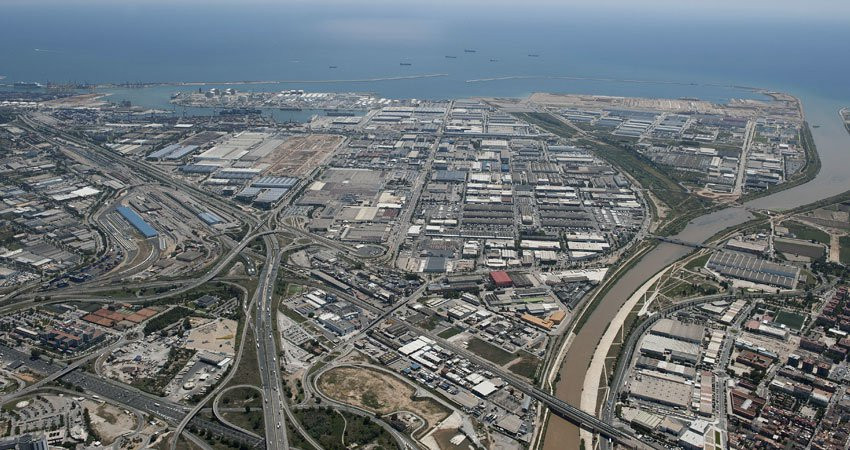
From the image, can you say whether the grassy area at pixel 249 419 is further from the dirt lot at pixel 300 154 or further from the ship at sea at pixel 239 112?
the ship at sea at pixel 239 112

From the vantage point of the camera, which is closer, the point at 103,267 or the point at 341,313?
the point at 341,313

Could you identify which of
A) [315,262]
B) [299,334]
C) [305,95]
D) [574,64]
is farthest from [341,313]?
[574,64]

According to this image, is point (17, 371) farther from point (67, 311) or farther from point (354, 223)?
point (354, 223)

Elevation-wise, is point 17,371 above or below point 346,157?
below

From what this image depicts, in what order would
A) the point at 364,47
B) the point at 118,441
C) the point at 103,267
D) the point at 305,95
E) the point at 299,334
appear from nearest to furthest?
1. the point at 118,441
2. the point at 299,334
3. the point at 103,267
4. the point at 305,95
5. the point at 364,47

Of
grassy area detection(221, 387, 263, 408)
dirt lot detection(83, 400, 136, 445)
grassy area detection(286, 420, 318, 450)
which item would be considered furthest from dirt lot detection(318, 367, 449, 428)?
dirt lot detection(83, 400, 136, 445)

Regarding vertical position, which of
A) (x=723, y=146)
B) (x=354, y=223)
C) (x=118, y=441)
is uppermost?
(x=723, y=146)
